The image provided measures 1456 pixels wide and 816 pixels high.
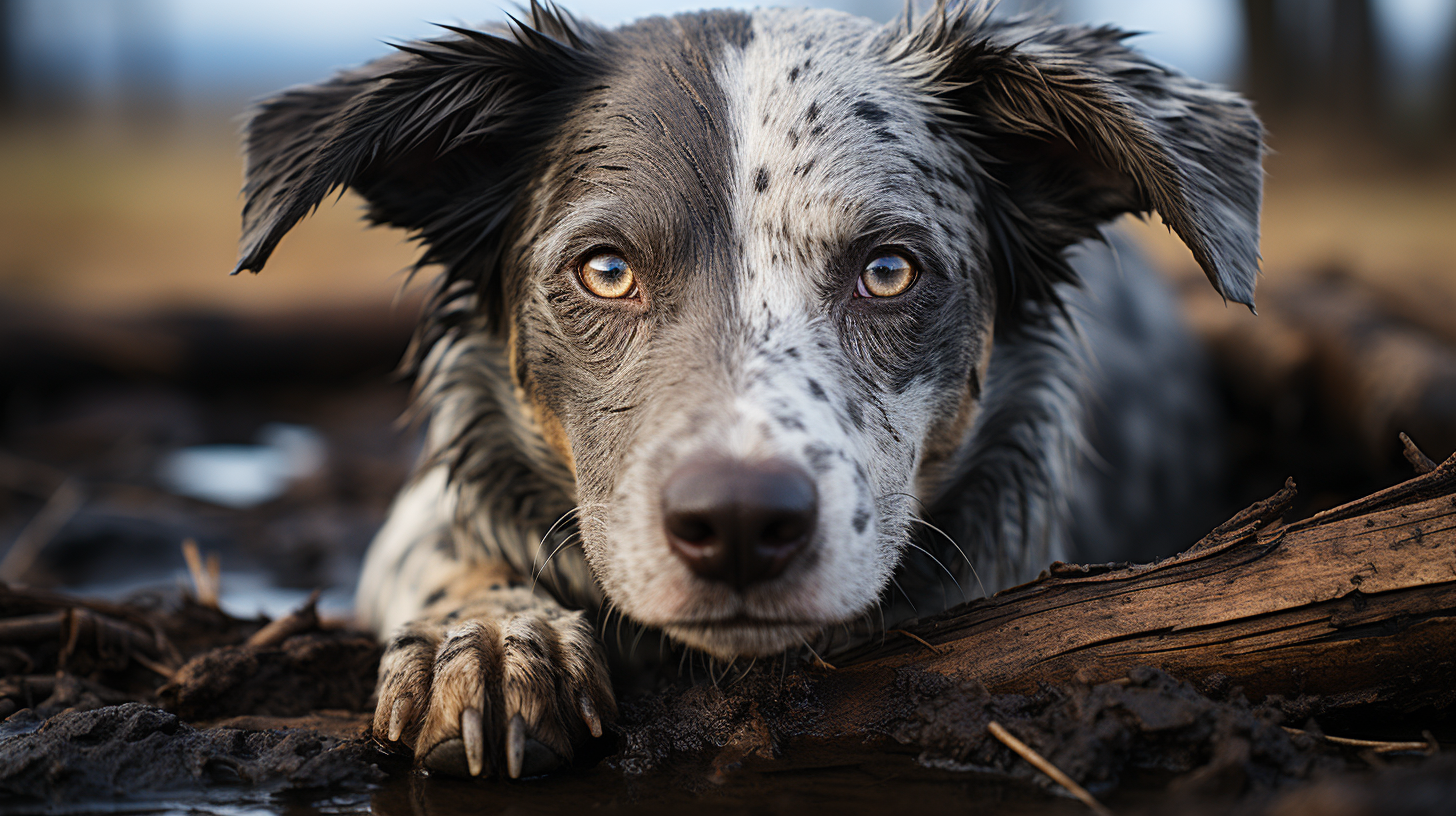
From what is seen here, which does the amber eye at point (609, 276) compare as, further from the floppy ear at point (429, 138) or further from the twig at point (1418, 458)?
the twig at point (1418, 458)

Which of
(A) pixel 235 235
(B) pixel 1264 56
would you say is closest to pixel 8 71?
(A) pixel 235 235

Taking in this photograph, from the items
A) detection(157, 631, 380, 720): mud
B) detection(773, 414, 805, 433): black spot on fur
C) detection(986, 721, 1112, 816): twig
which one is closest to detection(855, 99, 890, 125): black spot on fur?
detection(773, 414, 805, 433): black spot on fur

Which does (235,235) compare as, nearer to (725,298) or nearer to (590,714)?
(725,298)

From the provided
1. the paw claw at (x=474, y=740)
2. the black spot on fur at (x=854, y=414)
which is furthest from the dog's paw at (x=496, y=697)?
the black spot on fur at (x=854, y=414)

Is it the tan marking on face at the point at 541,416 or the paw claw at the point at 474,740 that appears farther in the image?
the tan marking on face at the point at 541,416

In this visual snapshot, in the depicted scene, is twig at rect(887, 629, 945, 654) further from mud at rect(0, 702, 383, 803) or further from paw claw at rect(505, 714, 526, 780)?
A: mud at rect(0, 702, 383, 803)
